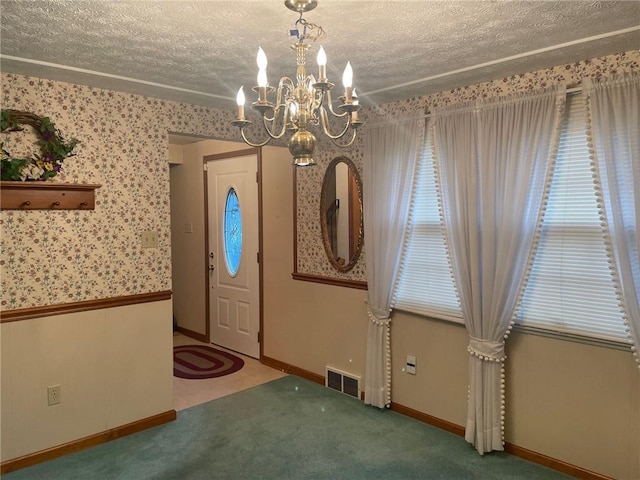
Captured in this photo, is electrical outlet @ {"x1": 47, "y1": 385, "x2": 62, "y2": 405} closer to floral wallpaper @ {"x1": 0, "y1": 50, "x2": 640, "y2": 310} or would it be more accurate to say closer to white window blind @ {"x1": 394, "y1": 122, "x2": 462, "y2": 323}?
floral wallpaper @ {"x1": 0, "y1": 50, "x2": 640, "y2": 310}

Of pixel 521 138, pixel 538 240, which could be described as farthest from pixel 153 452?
pixel 521 138

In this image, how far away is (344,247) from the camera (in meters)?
3.94

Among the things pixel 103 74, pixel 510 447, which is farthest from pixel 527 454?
pixel 103 74

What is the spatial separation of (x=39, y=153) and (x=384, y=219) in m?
2.30

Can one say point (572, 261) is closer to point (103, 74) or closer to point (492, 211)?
point (492, 211)

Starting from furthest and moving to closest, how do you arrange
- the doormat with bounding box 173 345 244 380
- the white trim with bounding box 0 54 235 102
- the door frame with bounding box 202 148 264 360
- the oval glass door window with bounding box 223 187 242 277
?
the oval glass door window with bounding box 223 187 242 277
the door frame with bounding box 202 148 264 360
the doormat with bounding box 173 345 244 380
the white trim with bounding box 0 54 235 102

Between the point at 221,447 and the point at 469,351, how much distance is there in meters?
1.73

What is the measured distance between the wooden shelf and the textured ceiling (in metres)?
0.66

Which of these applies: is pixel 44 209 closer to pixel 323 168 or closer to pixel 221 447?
pixel 221 447

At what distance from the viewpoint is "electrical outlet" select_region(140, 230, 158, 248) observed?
11.0 feet

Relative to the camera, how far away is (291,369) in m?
4.49

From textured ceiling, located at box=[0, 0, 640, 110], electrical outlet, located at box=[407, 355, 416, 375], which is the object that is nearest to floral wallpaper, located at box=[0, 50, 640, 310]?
textured ceiling, located at box=[0, 0, 640, 110]

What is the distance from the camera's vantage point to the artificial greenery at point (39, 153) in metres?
2.71

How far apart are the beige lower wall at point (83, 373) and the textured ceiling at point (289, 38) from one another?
1565mm
